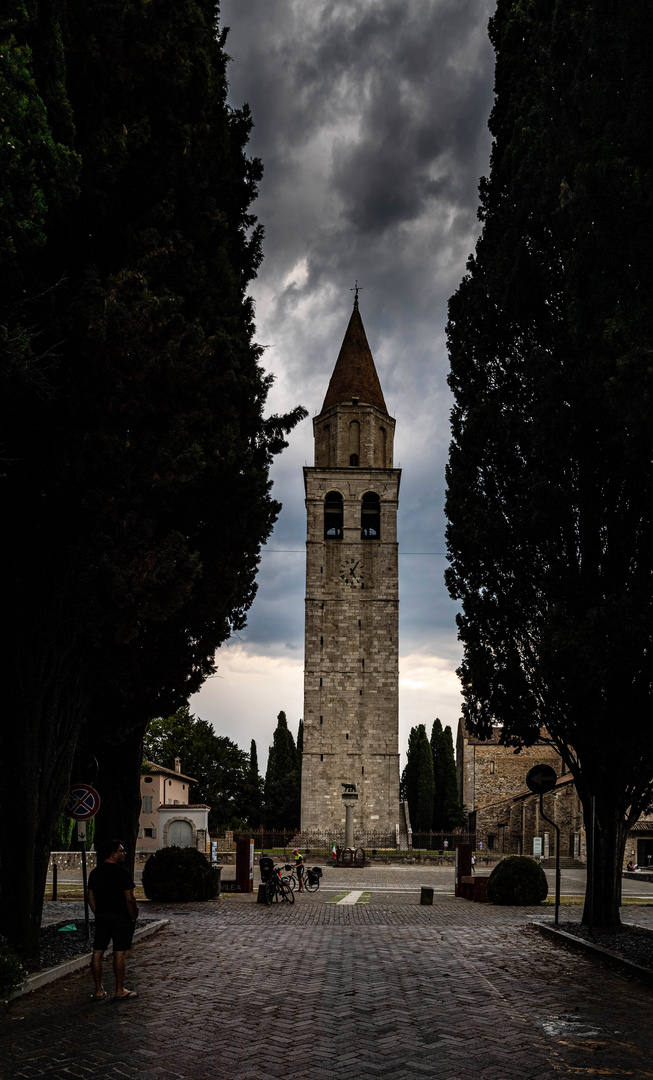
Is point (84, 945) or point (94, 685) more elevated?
point (94, 685)

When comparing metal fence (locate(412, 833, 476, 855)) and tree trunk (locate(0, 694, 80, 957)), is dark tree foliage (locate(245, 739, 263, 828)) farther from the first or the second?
tree trunk (locate(0, 694, 80, 957))

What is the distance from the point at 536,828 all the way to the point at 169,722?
26897mm

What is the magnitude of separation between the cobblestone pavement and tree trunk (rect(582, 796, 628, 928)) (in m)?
1.60

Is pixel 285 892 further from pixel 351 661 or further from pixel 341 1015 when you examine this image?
pixel 351 661

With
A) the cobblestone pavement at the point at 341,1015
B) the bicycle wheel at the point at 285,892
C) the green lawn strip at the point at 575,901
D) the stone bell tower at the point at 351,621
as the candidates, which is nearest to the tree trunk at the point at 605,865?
the cobblestone pavement at the point at 341,1015

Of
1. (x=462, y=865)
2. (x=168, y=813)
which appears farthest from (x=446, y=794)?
(x=462, y=865)

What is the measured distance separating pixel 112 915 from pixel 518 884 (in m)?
13.0

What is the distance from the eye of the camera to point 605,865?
45.2ft

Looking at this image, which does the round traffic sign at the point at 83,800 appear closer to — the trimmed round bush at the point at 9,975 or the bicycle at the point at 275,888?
the trimmed round bush at the point at 9,975

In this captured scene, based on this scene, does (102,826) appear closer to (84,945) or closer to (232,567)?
(84,945)

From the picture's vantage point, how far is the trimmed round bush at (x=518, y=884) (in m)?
18.8

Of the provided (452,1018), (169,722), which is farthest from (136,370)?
(169,722)

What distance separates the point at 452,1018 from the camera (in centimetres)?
695

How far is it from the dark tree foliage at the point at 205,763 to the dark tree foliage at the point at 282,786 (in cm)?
189
